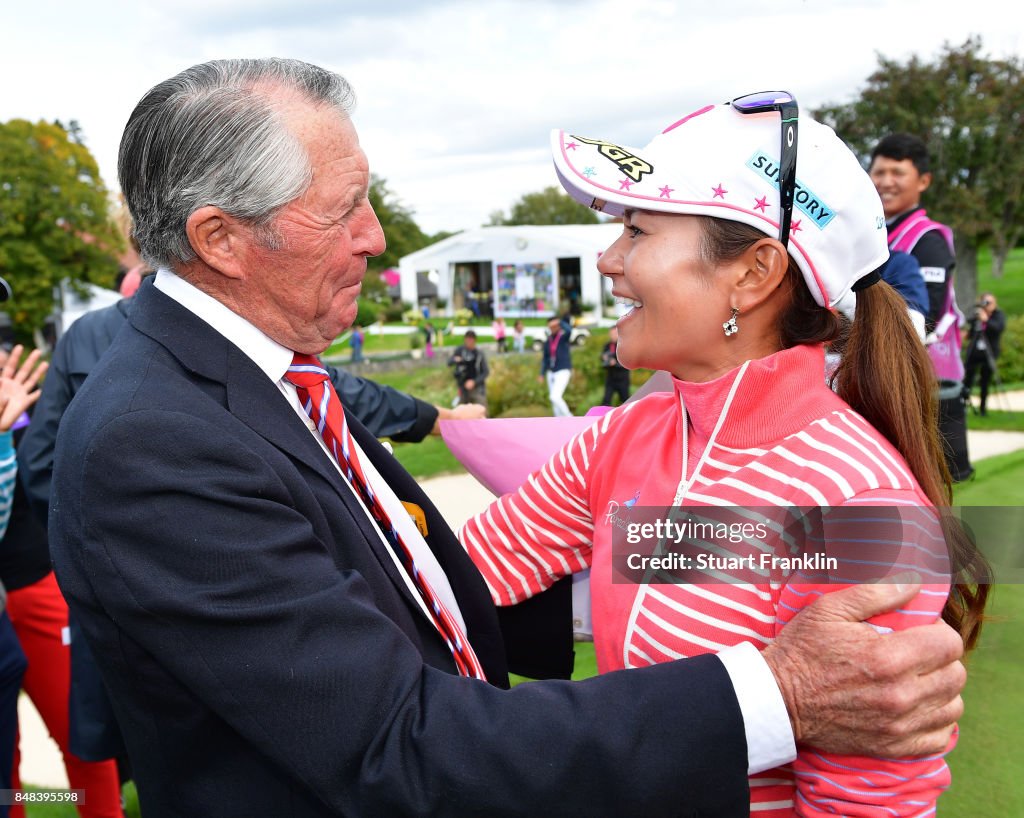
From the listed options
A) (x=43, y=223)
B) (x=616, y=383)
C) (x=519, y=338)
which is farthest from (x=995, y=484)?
(x=43, y=223)

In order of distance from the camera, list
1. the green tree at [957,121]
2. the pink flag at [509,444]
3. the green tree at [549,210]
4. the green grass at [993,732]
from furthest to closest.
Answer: the green tree at [549,210], the green tree at [957,121], the green grass at [993,732], the pink flag at [509,444]

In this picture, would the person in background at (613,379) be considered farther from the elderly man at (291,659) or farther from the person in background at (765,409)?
the elderly man at (291,659)

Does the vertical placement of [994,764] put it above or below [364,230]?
below

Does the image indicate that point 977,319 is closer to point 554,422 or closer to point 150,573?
point 554,422

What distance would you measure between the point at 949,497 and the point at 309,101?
1518mm

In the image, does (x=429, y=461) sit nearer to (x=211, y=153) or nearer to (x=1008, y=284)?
(x=211, y=153)

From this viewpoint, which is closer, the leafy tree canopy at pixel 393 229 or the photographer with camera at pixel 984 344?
the photographer with camera at pixel 984 344

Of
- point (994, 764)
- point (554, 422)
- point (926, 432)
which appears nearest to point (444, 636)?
point (554, 422)

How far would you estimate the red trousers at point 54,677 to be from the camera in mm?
3336

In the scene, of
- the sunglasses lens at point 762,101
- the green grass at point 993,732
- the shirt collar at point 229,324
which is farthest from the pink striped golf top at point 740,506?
the green grass at point 993,732

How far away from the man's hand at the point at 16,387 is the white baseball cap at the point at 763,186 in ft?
7.62

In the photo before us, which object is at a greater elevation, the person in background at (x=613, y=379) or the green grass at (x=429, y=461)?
the person in background at (x=613, y=379)

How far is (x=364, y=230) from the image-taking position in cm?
178

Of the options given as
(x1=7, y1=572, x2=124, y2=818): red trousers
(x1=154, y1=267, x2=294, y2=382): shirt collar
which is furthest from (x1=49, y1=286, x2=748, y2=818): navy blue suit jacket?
(x1=7, y1=572, x2=124, y2=818): red trousers
